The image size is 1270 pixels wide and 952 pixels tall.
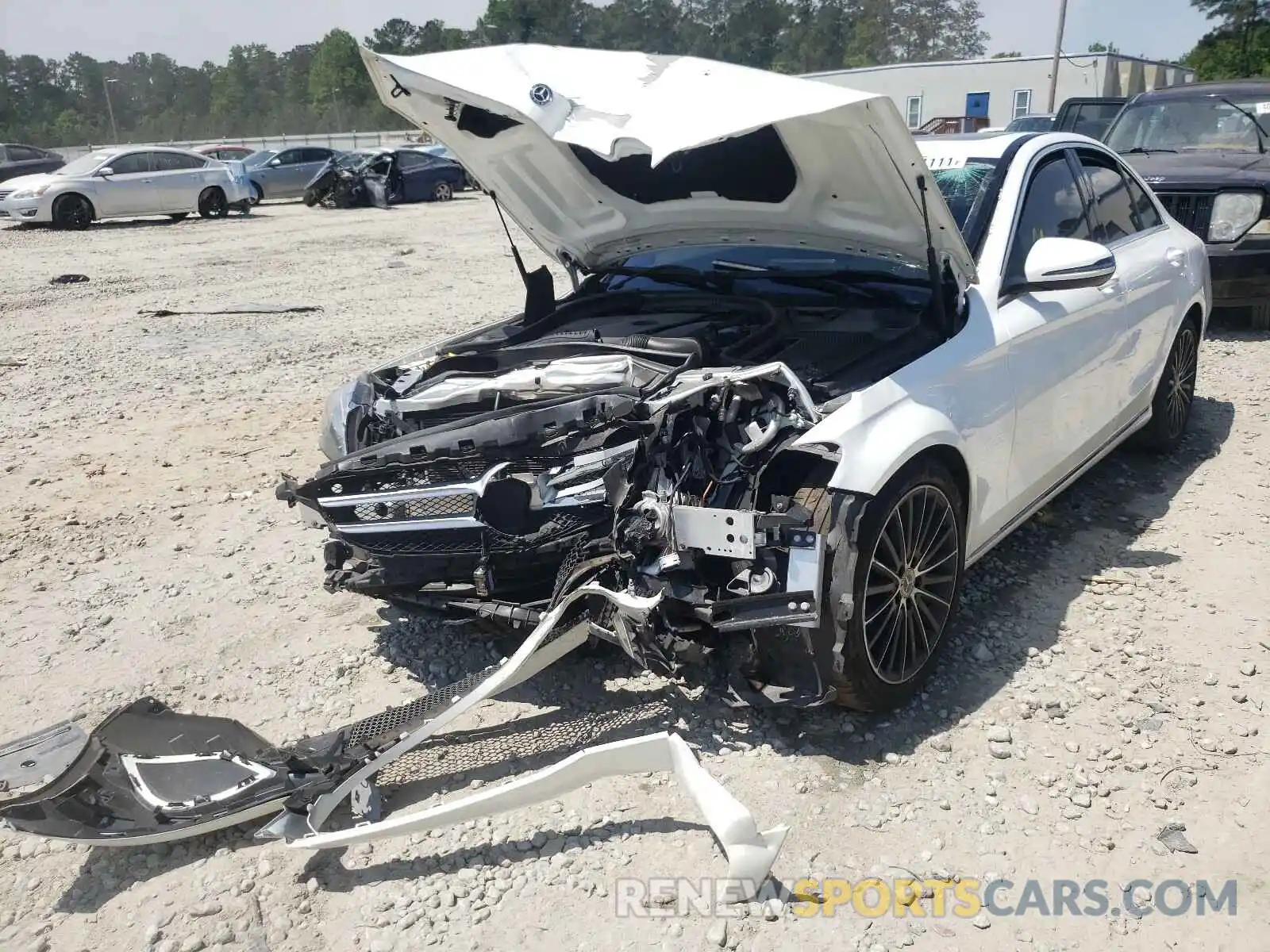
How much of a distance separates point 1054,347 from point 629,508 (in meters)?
1.86

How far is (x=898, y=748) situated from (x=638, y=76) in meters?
2.17

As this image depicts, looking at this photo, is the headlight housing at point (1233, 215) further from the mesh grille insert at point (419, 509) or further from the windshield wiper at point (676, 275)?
the mesh grille insert at point (419, 509)

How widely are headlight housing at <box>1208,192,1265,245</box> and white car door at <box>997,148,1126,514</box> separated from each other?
4.17 meters

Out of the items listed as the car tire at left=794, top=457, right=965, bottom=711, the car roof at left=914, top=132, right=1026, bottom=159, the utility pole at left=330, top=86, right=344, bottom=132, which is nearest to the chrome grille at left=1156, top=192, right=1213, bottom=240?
the car roof at left=914, top=132, right=1026, bottom=159

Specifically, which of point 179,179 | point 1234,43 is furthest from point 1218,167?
point 1234,43

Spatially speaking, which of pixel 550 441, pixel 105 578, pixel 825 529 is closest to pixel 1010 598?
pixel 825 529

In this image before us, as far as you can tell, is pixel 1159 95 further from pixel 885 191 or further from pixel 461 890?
pixel 461 890

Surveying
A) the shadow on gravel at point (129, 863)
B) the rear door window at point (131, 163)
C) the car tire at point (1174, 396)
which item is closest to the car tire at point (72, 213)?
the rear door window at point (131, 163)

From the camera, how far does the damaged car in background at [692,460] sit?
9.13ft

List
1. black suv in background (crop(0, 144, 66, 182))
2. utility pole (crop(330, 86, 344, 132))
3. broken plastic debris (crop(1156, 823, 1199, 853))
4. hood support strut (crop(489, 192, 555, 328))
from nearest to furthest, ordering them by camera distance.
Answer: broken plastic debris (crop(1156, 823, 1199, 853))
hood support strut (crop(489, 192, 555, 328))
black suv in background (crop(0, 144, 66, 182))
utility pole (crop(330, 86, 344, 132))

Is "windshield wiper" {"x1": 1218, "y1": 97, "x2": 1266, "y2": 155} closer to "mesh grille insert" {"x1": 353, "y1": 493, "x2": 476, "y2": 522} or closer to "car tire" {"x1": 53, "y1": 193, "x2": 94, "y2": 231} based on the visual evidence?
"mesh grille insert" {"x1": 353, "y1": 493, "x2": 476, "y2": 522}

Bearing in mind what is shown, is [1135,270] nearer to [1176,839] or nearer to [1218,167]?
[1176,839]

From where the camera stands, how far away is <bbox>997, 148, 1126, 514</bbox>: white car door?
11.7 ft

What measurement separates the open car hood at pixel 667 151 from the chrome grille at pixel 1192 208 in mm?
5234
